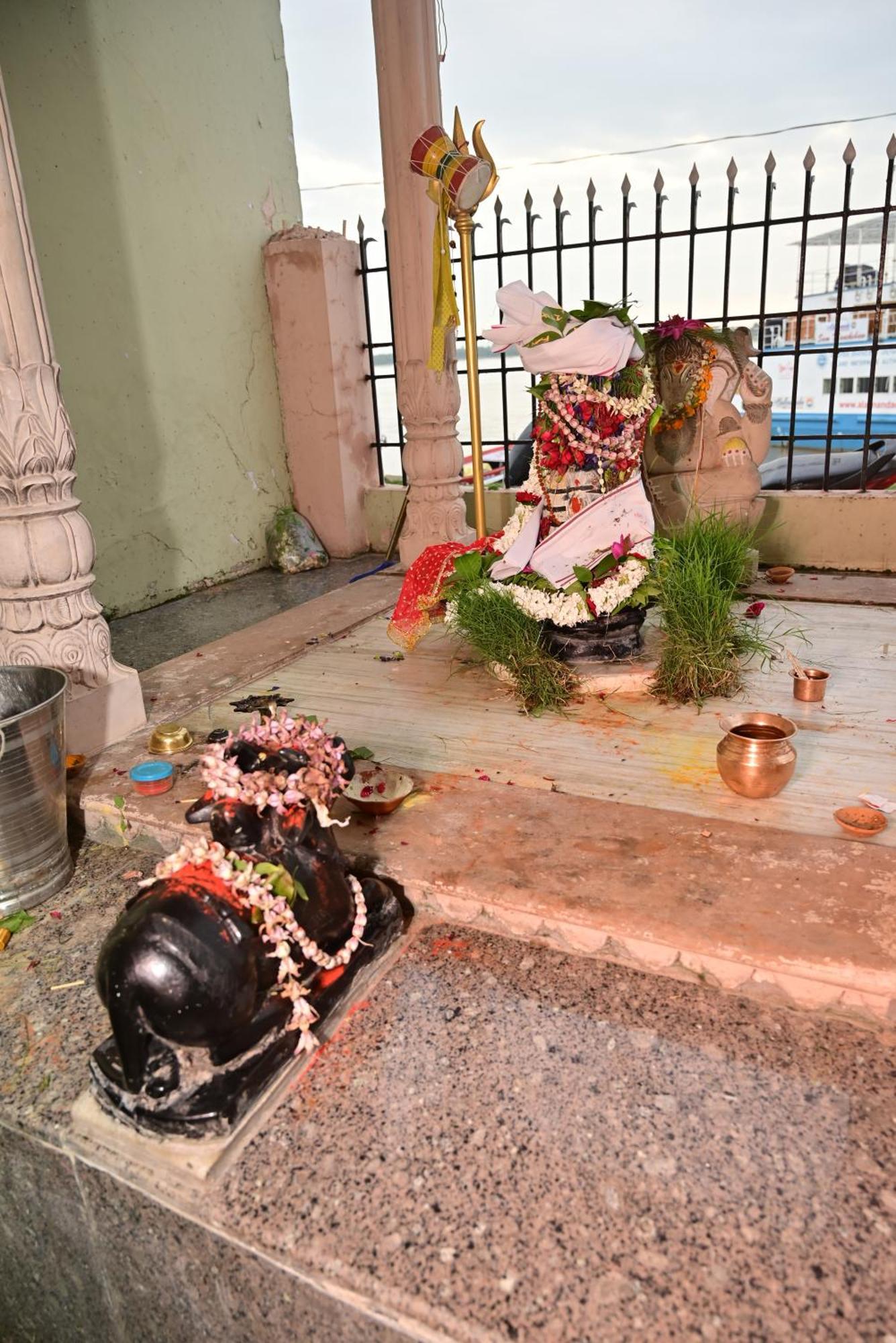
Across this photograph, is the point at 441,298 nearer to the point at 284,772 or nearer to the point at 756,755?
the point at 756,755

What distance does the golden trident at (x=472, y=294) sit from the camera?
14.1 feet

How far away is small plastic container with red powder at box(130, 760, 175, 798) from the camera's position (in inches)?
129

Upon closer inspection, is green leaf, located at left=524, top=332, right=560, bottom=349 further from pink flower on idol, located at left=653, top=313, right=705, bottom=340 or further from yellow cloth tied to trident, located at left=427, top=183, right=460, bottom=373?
pink flower on idol, located at left=653, top=313, right=705, bottom=340

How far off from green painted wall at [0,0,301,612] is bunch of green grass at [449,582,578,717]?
3.05 m

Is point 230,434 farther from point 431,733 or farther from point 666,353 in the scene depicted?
point 431,733

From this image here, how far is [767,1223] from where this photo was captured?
5.54 ft

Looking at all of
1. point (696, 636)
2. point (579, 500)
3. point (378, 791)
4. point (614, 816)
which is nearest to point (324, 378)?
point (579, 500)

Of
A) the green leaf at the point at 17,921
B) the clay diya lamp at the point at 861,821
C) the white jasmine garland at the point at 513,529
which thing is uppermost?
the white jasmine garland at the point at 513,529

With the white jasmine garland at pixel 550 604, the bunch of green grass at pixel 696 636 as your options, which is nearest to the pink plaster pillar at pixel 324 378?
the white jasmine garland at pixel 550 604

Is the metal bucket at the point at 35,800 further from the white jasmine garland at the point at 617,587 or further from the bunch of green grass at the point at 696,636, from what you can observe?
the bunch of green grass at the point at 696,636

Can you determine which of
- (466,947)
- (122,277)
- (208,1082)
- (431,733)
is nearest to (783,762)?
(466,947)

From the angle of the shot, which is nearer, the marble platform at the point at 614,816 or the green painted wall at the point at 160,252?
the marble platform at the point at 614,816

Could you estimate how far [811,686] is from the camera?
3707 millimetres

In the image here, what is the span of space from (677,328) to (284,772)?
4093mm
